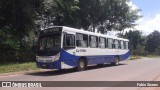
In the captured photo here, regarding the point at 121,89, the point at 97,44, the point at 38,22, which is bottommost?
the point at 121,89

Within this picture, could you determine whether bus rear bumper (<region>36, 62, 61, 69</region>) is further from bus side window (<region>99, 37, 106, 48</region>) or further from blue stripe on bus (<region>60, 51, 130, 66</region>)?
bus side window (<region>99, 37, 106, 48</region>)

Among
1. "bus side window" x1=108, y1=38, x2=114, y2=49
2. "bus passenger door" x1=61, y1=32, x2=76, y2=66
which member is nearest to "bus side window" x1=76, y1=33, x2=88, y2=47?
"bus passenger door" x1=61, y1=32, x2=76, y2=66

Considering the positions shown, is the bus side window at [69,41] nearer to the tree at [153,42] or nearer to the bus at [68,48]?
the bus at [68,48]

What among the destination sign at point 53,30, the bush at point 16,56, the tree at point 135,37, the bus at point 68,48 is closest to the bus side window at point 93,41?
the bus at point 68,48

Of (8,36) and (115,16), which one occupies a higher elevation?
(115,16)

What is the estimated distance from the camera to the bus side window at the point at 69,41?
60.7ft

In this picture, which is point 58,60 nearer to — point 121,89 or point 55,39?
point 55,39

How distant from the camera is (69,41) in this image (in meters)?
19.0

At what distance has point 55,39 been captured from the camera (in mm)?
18562

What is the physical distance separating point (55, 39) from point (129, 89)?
26.0 ft

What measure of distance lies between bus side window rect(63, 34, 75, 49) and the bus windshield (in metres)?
0.41

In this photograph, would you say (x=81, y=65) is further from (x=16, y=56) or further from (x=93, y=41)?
(x=16, y=56)

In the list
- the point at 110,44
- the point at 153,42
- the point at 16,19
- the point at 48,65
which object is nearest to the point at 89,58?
the point at 48,65

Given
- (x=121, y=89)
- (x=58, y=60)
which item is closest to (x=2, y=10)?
(x=58, y=60)
